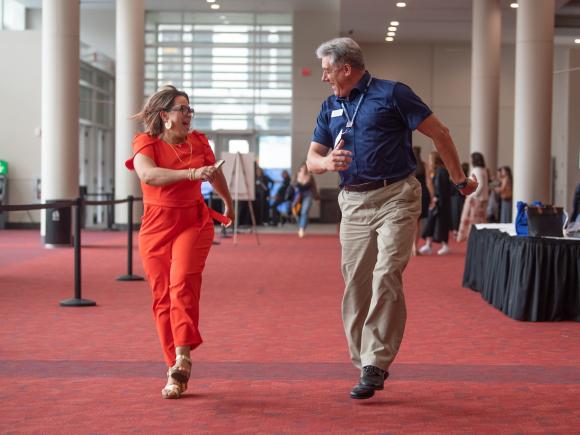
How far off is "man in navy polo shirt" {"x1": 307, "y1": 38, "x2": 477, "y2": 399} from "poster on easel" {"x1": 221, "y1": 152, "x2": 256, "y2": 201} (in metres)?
13.5

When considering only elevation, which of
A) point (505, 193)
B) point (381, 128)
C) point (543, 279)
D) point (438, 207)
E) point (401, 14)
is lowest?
point (543, 279)

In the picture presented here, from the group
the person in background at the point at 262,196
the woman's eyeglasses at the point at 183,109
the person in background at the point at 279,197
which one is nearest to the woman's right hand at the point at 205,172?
the woman's eyeglasses at the point at 183,109

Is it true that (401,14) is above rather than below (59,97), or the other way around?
above

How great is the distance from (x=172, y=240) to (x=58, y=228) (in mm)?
12209

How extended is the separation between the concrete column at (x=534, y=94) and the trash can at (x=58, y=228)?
7.46 meters

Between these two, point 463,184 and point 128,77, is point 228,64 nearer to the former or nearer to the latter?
point 128,77

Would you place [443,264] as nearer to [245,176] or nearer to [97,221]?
[245,176]

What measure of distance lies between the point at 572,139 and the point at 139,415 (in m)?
23.3

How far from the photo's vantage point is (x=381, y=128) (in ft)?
16.3

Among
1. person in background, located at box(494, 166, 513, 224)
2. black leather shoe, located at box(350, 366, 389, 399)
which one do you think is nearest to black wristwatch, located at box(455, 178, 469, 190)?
black leather shoe, located at box(350, 366, 389, 399)

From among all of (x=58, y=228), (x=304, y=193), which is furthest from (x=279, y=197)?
(x=58, y=228)

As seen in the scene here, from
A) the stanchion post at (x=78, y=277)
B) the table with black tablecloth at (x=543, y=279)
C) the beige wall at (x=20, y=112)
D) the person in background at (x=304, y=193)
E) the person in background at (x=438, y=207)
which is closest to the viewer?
the table with black tablecloth at (x=543, y=279)

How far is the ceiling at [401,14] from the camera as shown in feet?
77.2

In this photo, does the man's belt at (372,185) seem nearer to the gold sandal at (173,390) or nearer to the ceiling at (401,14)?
the gold sandal at (173,390)
